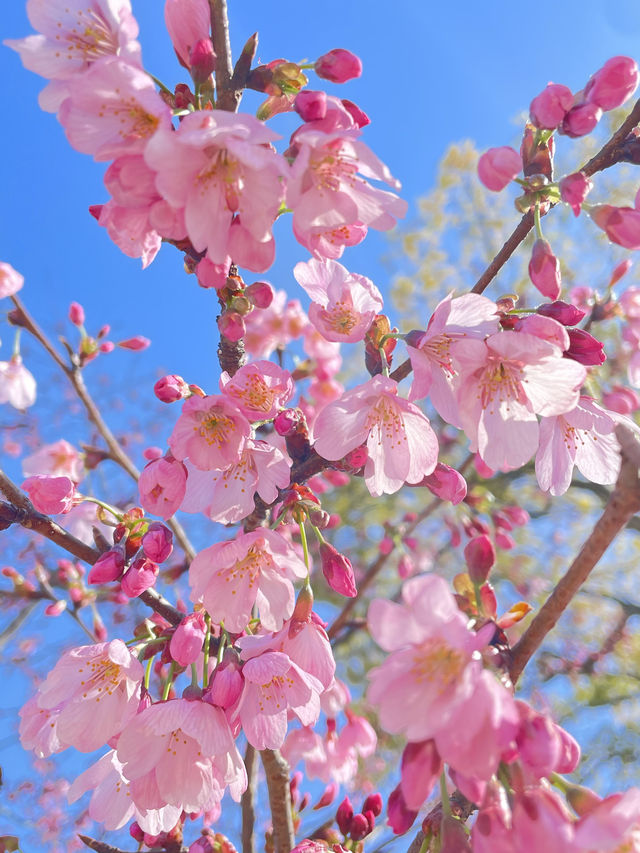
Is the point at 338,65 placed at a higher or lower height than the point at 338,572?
higher

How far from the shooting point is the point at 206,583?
1.24m

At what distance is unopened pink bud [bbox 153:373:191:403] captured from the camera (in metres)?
1.26

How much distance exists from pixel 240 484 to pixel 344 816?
810mm

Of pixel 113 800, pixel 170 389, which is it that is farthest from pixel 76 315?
pixel 113 800

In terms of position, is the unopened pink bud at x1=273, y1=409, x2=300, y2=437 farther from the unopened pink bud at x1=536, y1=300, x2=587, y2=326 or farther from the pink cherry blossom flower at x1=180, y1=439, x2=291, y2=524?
the unopened pink bud at x1=536, y1=300, x2=587, y2=326

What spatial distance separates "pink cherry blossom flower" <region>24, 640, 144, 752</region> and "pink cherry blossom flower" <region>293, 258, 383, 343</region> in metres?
0.74

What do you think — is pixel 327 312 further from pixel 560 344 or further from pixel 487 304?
pixel 560 344

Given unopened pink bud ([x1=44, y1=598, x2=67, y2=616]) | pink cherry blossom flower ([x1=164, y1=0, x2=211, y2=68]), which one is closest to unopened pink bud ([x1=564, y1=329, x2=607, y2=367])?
pink cherry blossom flower ([x1=164, y1=0, x2=211, y2=68])

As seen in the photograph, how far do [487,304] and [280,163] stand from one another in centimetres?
43

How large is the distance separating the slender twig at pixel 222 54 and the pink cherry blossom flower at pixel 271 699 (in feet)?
3.29

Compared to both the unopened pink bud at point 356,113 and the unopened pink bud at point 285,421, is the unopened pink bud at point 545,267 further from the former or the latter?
the unopened pink bud at point 285,421

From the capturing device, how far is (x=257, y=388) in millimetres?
1255

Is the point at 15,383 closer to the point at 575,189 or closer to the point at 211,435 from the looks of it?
the point at 211,435

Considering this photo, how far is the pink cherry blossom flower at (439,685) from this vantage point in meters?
0.64
